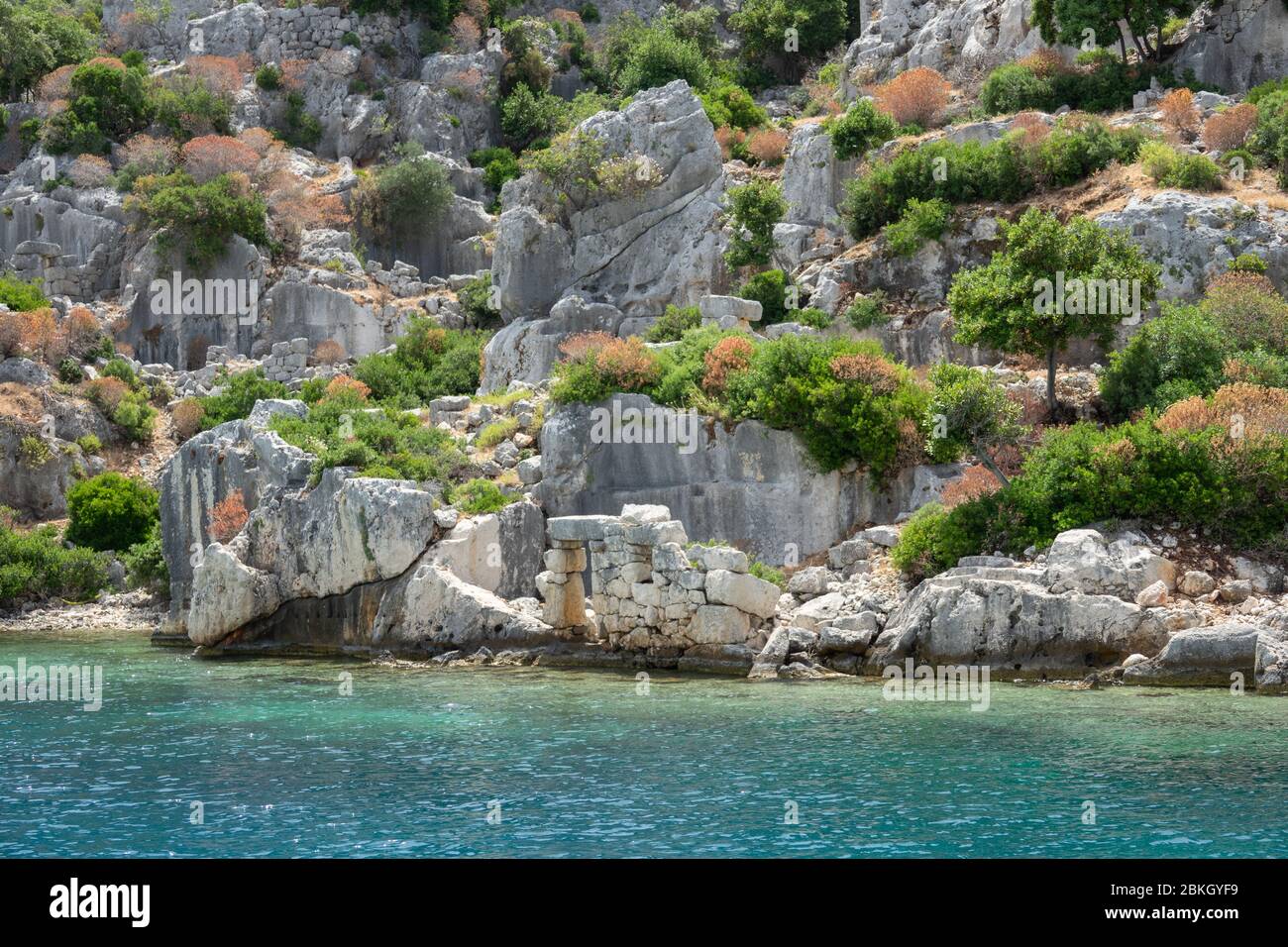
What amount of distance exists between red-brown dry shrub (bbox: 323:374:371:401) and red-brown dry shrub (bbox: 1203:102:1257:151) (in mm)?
25195

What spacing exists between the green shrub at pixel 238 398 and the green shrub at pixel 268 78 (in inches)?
784

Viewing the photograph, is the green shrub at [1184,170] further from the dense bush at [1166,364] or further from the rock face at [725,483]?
the rock face at [725,483]

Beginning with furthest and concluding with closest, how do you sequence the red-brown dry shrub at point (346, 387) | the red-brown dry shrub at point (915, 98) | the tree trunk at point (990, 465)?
the red-brown dry shrub at point (915, 98), the red-brown dry shrub at point (346, 387), the tree trunk at point (990, 465)

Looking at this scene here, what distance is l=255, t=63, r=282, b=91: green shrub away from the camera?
60.3 metres

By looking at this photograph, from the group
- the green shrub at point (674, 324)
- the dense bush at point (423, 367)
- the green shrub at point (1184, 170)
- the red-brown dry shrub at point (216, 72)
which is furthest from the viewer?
the red-brown dry shrub at point (216, 72)

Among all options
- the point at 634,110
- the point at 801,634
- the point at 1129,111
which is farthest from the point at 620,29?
the point at 801,634

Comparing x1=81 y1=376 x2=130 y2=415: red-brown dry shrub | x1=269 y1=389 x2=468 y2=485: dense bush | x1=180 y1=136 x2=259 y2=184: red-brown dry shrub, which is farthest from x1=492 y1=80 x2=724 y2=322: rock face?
x1=180 y1=136 x2=259 y2=184: red-brown dry shrub

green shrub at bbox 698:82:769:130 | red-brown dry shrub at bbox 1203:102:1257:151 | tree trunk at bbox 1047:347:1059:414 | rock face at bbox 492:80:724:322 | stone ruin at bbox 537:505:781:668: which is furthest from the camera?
green shrub at bbox 698:82:769:130

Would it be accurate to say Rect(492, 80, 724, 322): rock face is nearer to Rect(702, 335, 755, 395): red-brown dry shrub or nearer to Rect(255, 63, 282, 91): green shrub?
Rect(702, 335, 755, 395): red-brown dry shrub

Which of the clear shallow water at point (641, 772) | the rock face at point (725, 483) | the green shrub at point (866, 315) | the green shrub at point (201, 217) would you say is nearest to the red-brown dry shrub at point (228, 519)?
the rock face at point (725, 483)

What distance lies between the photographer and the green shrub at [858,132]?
42.4 metres

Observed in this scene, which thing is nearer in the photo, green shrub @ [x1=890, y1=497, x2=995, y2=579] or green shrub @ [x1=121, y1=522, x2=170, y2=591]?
green shrub @ [x1=890, y1=497, x2=995, y2=579]

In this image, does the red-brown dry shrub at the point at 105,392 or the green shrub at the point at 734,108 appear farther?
the green shrub at the point at 734,108

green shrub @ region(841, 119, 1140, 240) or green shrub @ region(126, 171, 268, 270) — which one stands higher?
green shrub @ region(126, 171, 268, 270)
